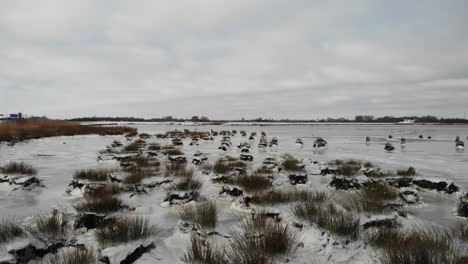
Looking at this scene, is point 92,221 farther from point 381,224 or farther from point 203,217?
point 381,224

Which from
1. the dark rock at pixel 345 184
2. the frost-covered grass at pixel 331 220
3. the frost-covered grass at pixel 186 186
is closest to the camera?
the frost-covered grass at pixel 331 220

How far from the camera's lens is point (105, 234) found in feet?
13.3

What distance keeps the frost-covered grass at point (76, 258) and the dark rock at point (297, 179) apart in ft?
18.4

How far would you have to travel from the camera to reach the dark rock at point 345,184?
771 cm

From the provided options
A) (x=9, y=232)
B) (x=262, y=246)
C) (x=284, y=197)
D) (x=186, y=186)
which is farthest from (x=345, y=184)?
(x=9, y=232)

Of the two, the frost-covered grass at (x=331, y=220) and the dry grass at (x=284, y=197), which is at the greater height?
the frost-covered grass at (x=331, y=220)

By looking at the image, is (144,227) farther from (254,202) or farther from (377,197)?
(377,197)

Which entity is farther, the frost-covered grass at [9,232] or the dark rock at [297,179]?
the dark rock at [297,179]

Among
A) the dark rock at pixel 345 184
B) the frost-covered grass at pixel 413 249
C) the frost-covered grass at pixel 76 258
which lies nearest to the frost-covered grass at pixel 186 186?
the frost-covered grass at pixel 76 258

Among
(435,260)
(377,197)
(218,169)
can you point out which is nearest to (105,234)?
(435,260)

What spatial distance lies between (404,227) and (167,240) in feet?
12.0

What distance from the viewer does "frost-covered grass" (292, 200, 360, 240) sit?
4219 mm

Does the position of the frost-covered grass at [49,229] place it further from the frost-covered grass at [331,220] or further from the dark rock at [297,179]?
the dark rock at [297,179]

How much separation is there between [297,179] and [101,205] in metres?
5.15
